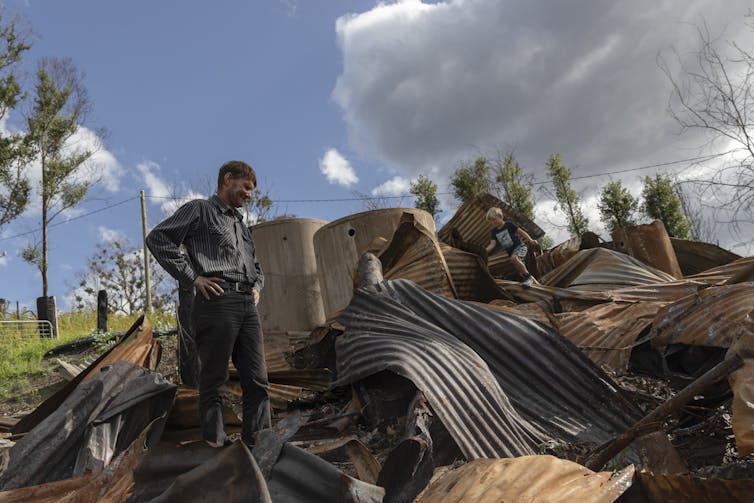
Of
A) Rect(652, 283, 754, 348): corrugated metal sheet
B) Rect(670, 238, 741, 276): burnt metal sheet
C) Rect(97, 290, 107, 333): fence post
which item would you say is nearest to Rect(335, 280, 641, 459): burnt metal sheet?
Rect(652, 283, 754, 348): corrugated metal sheet

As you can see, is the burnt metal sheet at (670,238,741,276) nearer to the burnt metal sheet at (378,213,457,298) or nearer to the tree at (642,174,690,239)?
the burnt metal sheet at (378,213,457,298)

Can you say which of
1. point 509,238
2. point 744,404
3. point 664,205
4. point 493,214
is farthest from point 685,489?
point 664,205

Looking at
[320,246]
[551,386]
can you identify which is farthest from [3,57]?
[551,386]

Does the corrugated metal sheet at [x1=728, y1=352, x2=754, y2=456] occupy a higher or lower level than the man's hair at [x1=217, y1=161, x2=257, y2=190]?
lower

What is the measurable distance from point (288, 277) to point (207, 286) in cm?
428

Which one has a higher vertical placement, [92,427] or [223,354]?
[223,354]

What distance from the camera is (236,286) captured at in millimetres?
2801

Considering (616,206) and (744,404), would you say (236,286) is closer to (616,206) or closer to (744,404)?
(744,404)

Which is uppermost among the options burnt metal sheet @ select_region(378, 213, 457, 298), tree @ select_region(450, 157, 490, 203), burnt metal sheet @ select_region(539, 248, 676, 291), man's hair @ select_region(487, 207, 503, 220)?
tree @ select_region(450, 157, 490, 203)

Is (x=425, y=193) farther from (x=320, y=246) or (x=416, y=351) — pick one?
(x=416, y=351)

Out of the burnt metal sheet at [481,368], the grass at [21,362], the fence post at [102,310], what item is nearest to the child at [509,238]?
the burnt metal sheet at [481,368]

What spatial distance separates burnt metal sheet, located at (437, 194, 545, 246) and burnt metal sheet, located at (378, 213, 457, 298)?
2.35m

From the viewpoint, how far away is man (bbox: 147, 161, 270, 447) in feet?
8.89

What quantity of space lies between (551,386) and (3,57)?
21.6 m
